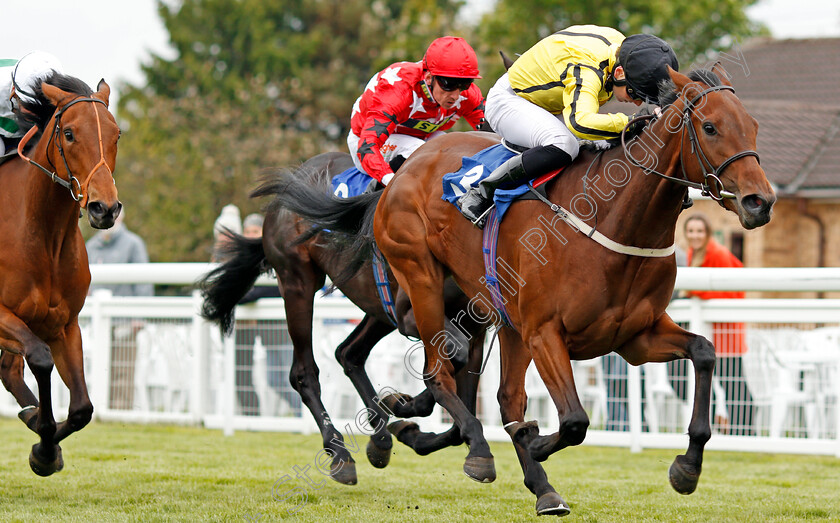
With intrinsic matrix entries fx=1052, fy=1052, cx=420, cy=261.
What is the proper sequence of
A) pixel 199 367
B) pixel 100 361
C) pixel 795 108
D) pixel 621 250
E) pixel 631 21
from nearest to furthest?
pixel 621 250
pixel 199 367
pixel 100 361
pixel 795 108
pixel 631 21

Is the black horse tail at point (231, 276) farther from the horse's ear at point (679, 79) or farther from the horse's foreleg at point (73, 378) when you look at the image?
the horse's ear at point (679, 79)

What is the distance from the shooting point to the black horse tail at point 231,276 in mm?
6594

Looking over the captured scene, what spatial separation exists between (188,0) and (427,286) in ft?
104

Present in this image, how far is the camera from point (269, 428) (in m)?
7.72

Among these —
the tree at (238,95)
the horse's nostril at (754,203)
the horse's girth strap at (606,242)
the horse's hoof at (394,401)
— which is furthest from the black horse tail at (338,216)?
the tree at (238,95)

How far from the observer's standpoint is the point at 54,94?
4656 millimetres

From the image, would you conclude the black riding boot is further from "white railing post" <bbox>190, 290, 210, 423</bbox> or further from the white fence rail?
"white railing post" <bbox>190, 290, 210, 423</bbox>

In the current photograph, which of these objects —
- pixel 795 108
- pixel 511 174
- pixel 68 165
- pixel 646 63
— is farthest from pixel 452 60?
pixel 795 108

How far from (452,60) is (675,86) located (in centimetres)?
137

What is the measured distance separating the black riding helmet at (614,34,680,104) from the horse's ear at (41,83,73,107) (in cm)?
244

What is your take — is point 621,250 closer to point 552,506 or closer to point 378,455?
point 552,506

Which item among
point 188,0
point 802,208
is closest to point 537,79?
point 802,208

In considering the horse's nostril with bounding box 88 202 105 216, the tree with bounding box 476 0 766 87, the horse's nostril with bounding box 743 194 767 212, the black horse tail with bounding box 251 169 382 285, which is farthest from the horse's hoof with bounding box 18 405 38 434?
the tree with bounding box 476 0 766 87

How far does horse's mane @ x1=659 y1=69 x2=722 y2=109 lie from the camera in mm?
3705
